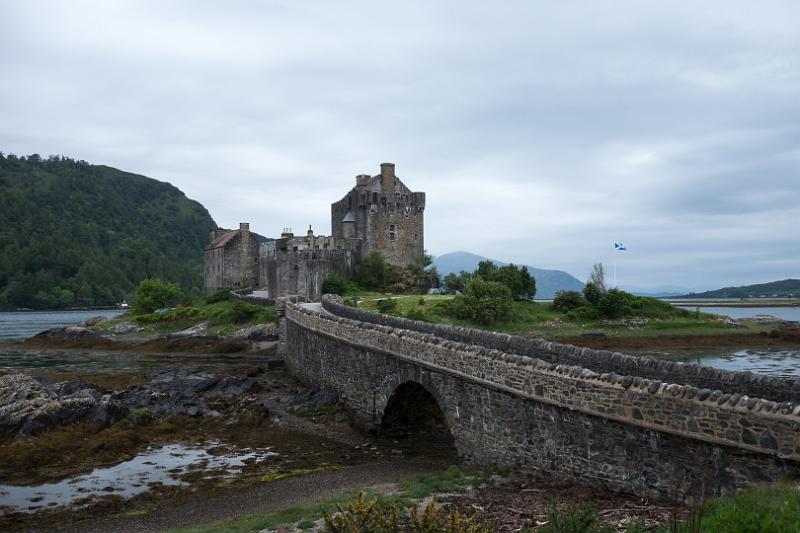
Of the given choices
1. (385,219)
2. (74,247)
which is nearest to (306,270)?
(385,219)

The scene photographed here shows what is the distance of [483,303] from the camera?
49.8m

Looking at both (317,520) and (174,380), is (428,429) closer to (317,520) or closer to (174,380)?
(317,520)

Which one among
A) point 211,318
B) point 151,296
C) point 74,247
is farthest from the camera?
point 74,247

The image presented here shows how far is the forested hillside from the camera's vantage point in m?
134

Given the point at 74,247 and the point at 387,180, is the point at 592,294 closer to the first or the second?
the point at 387,180

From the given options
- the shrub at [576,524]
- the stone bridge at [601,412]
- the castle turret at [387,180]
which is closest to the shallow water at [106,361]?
the castle turret at [387,180]

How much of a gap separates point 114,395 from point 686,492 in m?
24.0

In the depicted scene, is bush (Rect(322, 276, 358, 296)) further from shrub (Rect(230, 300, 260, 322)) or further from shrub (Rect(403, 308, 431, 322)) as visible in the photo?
shrub (Rect(403, 308, 431, 322))

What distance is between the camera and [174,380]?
31719mm

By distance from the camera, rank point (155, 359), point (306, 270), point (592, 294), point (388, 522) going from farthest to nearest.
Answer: point (592, 294) < point (306, 270) < point (155, 359) < point (388, 522)

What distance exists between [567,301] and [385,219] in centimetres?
1842

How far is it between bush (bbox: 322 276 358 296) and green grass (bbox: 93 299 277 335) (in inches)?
197

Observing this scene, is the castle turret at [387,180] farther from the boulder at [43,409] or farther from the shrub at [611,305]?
the boulder at [43,409]

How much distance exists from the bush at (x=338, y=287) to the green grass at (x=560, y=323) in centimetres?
181
